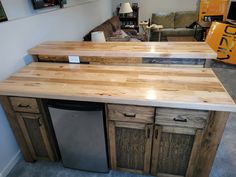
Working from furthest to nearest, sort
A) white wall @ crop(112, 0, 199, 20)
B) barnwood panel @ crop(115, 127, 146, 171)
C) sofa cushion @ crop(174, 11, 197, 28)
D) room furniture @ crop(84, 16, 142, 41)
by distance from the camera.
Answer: white wall @ crop(112, 0, 199, 20)
sofa cushion @ crop(174, 11, 197, 28)
room furniture @ crop(84, 16, 142, 41)
barnwood panel @ crop(115, 127, 146, 171)

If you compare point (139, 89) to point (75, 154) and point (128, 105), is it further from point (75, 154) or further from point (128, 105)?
point (75, 154)

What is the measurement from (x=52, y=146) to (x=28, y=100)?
1.72ft

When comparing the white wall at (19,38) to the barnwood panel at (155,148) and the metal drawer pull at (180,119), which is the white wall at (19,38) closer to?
the barnwood panel at (155,148)

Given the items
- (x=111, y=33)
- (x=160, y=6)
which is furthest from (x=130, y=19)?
(x=111, y=33)

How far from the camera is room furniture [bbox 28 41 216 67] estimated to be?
1524 mm

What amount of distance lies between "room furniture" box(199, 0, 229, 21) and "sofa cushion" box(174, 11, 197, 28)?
0.23 meters

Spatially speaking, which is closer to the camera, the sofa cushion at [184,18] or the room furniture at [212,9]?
the room furniture at [212,9]

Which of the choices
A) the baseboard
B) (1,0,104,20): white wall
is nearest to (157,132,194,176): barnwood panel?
the baseboard

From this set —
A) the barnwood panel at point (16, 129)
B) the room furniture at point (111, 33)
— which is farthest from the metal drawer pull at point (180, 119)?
the room furniture at point (111, 33)

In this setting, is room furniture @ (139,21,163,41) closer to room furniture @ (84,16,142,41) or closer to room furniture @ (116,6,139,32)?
room furniture @ (116,6,139,32)

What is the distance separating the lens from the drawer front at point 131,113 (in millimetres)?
1253

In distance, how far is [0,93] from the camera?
138 centimetres

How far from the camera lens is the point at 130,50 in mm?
1621

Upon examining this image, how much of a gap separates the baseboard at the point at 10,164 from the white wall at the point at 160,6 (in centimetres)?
546
